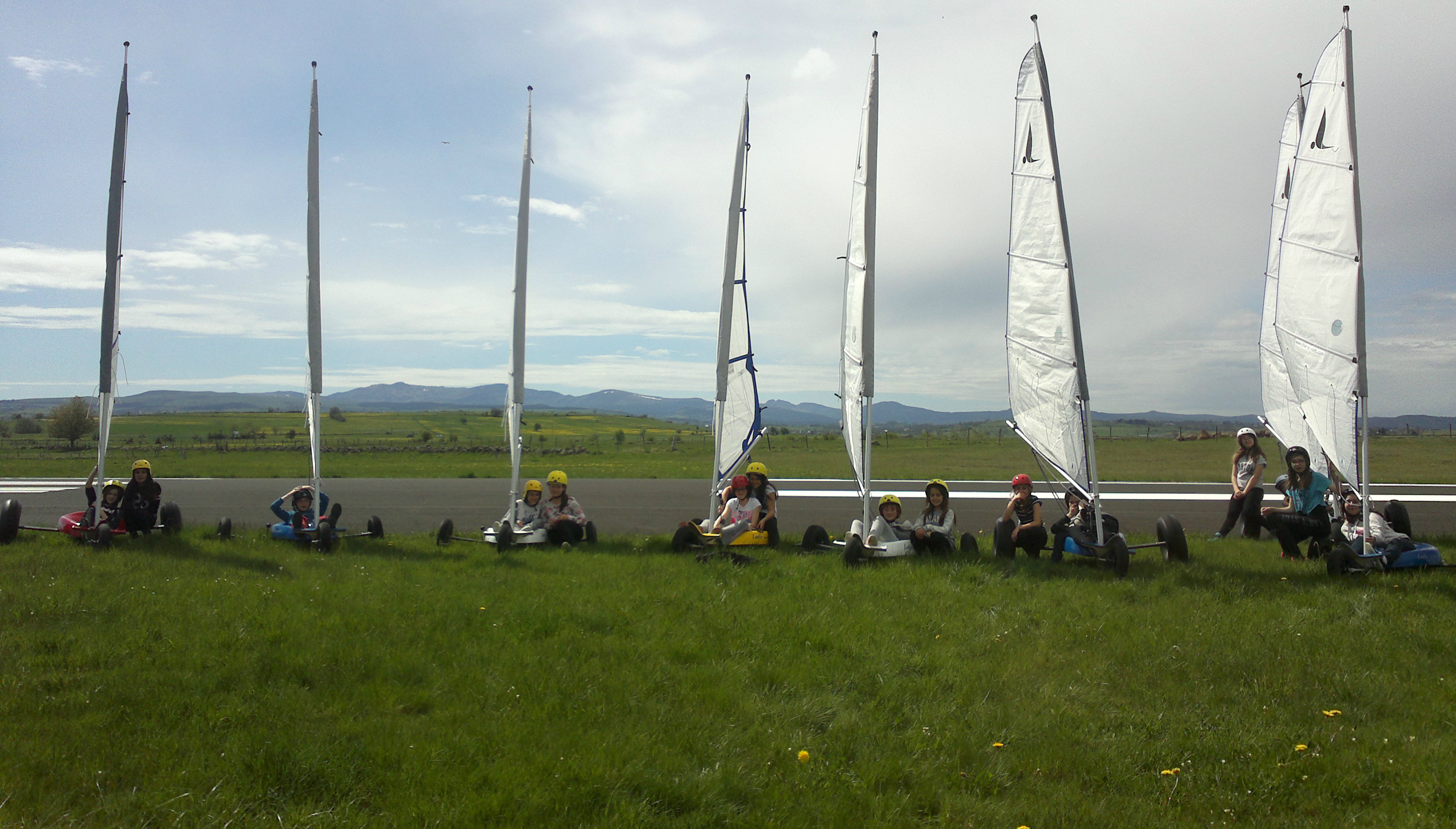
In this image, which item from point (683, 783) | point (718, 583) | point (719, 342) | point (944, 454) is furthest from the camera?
point (944, 454)

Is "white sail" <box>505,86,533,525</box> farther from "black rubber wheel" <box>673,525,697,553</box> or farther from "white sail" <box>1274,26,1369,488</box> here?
"white sail" <box>1274,26,1369,488</box>

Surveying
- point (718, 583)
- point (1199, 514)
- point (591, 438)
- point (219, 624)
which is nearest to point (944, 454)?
point (1199, 514)

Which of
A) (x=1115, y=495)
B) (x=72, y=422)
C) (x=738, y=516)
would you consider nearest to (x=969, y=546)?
(x=738, y=516)

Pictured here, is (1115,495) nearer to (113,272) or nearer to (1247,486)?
(1247,486)

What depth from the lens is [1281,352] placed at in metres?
11.2

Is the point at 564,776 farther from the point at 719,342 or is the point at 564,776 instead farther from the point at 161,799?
the point at 719,342

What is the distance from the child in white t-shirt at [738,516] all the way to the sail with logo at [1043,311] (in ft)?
11.9

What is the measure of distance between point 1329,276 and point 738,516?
26.4 feet

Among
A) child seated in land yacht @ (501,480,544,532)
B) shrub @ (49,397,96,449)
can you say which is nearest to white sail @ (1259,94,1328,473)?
child seated in land yacht @ (501,480,544,532)

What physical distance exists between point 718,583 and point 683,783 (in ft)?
14.6

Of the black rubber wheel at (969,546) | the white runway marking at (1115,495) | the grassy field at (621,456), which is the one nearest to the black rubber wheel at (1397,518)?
the black rubber wheel at (969,546)

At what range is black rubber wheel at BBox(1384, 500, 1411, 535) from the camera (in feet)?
34.7

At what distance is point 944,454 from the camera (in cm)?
4106

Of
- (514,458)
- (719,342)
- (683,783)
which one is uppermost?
(719,342)
